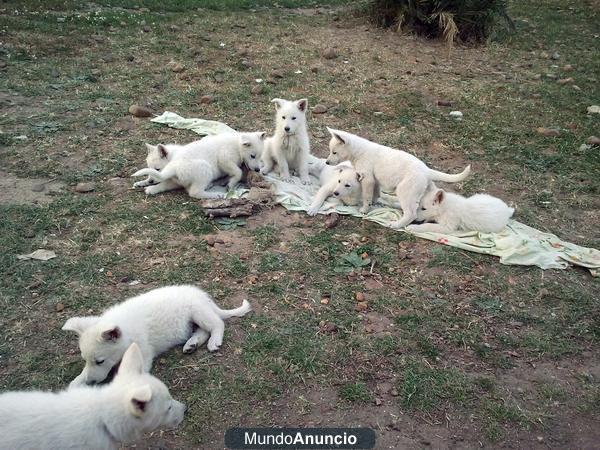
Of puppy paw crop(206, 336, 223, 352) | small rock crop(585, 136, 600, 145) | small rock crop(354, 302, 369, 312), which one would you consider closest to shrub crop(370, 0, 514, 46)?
small rock crop(585, 136, 600, 145)

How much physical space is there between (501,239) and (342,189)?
6.23 ft

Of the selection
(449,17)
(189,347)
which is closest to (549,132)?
(449,17)

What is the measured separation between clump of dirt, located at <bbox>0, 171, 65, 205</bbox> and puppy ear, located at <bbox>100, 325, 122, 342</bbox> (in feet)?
9.88

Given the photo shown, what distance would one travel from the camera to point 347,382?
4.12m

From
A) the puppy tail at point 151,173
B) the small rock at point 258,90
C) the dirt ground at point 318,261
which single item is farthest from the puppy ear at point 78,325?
the small rock at point 258,90

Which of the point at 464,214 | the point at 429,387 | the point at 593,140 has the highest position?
the point at 593,140

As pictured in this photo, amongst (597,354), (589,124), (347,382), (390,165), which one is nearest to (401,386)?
(347,382)

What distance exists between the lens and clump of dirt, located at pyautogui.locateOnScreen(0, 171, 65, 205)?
20.1 feet

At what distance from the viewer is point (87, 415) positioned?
3096 mm

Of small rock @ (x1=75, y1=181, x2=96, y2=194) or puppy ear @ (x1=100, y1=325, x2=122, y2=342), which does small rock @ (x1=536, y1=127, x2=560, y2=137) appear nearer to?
small rock @ (x1=75, y1=181, x2=96, y2=194)

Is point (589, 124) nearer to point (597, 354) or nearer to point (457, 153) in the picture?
point (457, 153)

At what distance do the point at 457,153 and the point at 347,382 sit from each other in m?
4.82

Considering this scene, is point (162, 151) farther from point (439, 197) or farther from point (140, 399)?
point (140, 399)

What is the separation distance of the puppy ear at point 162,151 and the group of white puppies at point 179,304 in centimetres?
1
